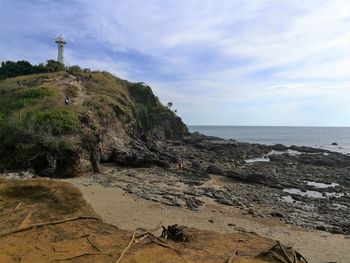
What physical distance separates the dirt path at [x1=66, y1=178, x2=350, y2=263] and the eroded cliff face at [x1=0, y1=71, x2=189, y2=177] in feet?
22.9

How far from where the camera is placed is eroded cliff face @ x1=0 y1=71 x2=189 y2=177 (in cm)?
3012

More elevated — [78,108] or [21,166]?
[78,108]

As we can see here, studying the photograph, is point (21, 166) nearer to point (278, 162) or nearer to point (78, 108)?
point (78, 108)

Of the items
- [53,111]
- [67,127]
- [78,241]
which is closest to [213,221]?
[78,241]

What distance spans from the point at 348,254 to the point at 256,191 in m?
14.2

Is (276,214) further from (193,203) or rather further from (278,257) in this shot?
(278,257)

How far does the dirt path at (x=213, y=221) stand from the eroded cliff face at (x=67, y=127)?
6965 mm

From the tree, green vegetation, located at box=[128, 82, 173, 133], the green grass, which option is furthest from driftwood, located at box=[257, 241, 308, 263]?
green vegetation, located at box=[128, 82, 173, 133]

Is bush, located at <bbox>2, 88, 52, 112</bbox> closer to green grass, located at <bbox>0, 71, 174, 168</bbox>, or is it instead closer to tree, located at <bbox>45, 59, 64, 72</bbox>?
green grass, located at <bbox>0, 71, 174, 168</bbox>

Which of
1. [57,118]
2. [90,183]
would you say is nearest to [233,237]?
[90,183]

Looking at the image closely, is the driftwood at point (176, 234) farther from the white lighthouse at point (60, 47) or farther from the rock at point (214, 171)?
the white lighthouse at point (60, 47)

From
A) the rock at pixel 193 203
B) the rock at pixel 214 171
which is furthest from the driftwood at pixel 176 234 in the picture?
the rock at pixel 214 171

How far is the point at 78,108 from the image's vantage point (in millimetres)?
37531

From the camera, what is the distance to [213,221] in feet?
67.7
